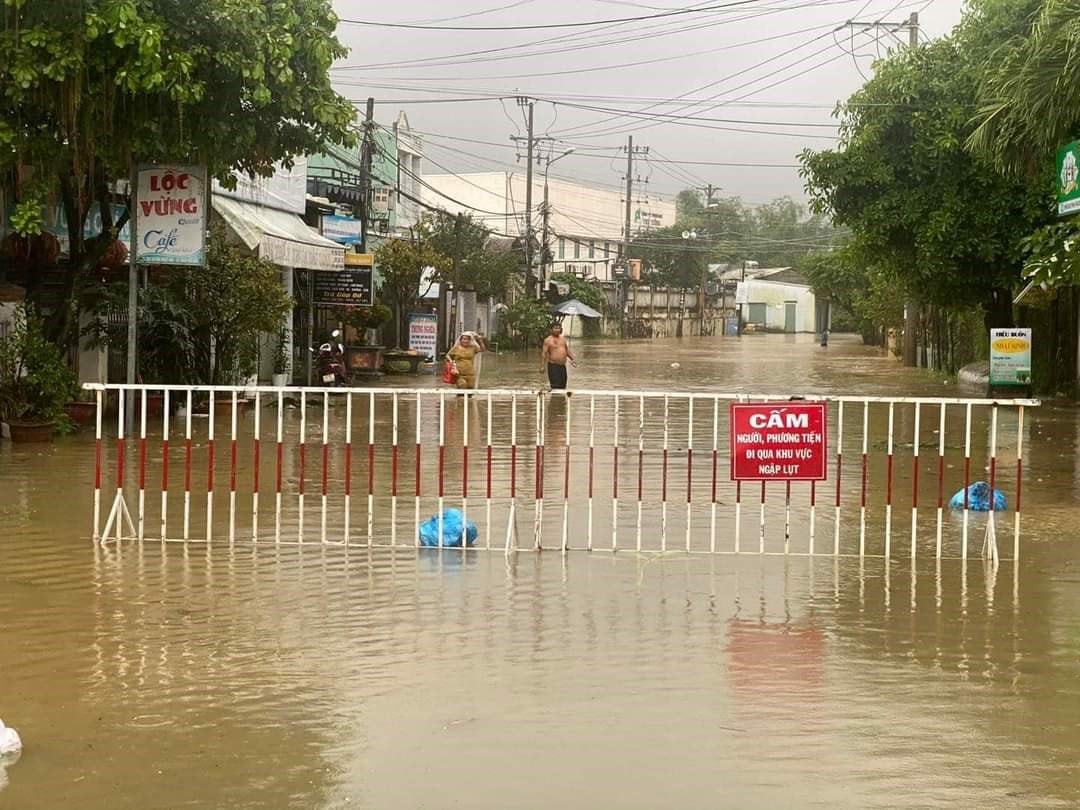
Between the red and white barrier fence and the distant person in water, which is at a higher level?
the distant person in water

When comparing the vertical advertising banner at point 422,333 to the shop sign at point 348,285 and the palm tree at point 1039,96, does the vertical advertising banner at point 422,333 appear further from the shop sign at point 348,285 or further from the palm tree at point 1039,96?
the palm tree at point 1039,96

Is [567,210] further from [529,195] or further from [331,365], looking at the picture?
[331,365]

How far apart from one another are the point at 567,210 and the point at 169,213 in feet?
335

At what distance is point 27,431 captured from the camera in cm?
1642

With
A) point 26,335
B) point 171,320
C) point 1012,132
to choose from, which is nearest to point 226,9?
point 26,335

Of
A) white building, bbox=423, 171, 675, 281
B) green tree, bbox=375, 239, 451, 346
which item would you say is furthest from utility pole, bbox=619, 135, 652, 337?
green tree, bbox=375, 239, 451, 346

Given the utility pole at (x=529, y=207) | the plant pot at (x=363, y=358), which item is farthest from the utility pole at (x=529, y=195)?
A: the plant pot at (x=363, y=358)

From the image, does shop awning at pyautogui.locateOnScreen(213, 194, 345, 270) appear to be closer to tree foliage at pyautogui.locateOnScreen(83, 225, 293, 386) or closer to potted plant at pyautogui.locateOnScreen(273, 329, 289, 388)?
tree foliage at pyautogui.locateOnScreen(83, 225, 293, 386)

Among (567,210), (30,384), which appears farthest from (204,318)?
(567,210)

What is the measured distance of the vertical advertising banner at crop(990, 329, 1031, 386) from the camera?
2670 cm

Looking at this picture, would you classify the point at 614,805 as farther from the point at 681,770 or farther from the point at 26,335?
the point at 26,335

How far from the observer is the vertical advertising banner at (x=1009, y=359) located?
26.7 metres

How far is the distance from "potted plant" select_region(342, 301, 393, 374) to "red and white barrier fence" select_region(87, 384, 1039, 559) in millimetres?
9825

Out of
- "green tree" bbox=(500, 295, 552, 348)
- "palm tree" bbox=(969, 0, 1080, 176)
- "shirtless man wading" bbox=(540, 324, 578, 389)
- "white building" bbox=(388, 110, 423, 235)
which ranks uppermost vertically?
"white building" bbox=(388, 110, 423, 235)
